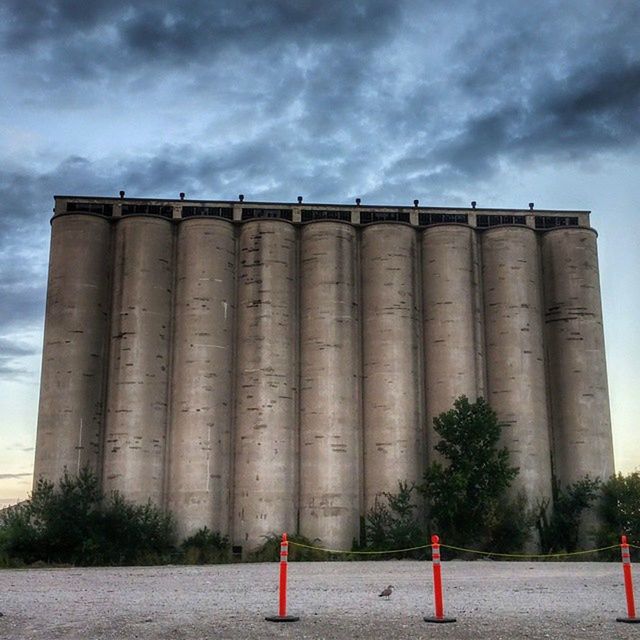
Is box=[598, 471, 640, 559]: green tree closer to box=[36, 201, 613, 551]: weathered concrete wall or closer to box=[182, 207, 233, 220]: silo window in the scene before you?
box=[36, 201, 613, 551]: weathered concrete wall

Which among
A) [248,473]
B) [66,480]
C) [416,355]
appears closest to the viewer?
[66,480]

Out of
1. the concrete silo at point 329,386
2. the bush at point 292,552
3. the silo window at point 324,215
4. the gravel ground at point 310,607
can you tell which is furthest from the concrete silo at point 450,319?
the gravel ground at point 310,607

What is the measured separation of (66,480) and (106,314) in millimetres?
8131

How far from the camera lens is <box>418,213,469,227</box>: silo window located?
42.3 m

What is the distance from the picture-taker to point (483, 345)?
40.7 m

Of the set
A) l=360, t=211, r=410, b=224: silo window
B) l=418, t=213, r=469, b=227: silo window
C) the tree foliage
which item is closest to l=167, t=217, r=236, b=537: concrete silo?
the tree foliage

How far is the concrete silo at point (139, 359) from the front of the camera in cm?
3662

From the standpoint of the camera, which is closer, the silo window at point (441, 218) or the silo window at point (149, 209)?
the silo window at point (149, 209)

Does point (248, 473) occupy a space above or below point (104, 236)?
below

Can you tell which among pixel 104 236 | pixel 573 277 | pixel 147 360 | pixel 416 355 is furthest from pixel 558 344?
pixel 104 236

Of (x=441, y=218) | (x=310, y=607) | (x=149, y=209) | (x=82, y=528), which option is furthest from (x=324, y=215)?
(x=310, y=607)

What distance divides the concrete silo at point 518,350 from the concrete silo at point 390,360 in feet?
12.0

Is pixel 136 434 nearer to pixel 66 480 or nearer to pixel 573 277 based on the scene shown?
pixel 66 480

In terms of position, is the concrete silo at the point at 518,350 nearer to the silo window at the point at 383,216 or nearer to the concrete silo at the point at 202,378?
the silo window at the point at 383,216
